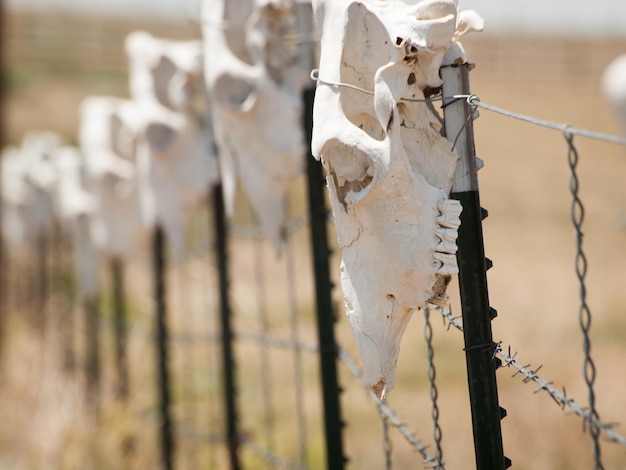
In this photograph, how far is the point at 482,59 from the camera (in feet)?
98.6

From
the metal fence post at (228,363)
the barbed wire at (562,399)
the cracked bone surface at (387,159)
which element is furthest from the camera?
the metal fence post at (228,363)

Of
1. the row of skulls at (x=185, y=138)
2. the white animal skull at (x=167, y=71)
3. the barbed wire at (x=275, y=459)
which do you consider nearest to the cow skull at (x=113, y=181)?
the row of skulls at (x=185, y=138)

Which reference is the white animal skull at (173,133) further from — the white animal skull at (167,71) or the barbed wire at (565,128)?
the barbed wire at (565,128)

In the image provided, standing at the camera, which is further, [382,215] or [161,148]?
[161,148]

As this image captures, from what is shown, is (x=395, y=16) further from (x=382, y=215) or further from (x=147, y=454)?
(x=147, y=454)

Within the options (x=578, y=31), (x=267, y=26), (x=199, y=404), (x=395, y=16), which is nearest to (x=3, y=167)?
(x=199, y=404)

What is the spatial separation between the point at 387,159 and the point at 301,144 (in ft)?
5.94

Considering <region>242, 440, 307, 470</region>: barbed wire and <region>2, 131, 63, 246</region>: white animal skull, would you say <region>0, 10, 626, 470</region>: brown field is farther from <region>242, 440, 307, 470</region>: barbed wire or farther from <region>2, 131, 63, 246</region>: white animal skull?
<region>2, 131, 63, 246</region>: white animal skull

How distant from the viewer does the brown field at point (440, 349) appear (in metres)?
6.67

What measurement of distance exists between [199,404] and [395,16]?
8112 millimetres

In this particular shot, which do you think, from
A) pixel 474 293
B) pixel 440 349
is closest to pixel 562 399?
pixel 474 293

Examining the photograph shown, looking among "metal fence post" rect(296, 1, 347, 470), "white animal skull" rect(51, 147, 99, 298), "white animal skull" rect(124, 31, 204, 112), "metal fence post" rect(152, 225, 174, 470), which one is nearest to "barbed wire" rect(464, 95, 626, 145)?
"metal fence post" rect(296, 1, 347, 470)

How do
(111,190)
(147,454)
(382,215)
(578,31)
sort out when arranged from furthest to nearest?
(578,31)
(111,190)
(147,454)
(382,215)

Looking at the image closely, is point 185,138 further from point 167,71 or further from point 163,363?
point 163,363
